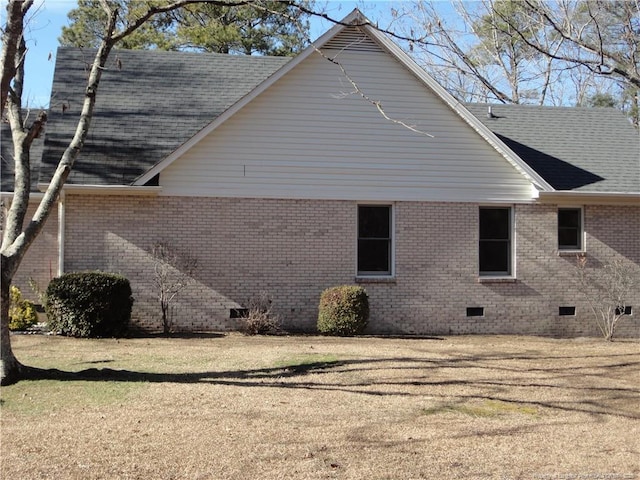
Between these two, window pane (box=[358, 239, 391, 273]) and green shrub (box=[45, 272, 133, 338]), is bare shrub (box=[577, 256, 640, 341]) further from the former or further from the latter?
green shrub (box=[45, 272, 133, 338])

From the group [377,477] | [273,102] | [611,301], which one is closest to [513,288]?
[611,301]

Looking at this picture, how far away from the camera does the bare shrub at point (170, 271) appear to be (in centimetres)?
1519

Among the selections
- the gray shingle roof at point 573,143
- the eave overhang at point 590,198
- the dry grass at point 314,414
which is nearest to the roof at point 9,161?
the dry grass at point 314,414

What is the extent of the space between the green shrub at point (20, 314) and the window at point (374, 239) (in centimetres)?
704

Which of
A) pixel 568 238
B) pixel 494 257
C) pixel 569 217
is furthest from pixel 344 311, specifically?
pixel 569 217

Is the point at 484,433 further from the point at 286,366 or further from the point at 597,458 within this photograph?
the point at 286,366

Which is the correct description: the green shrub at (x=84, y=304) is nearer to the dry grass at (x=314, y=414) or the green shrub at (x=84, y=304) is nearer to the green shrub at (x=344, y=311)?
the dry grass at (x=314, y=414)

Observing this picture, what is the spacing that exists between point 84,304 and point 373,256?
21.2 feet

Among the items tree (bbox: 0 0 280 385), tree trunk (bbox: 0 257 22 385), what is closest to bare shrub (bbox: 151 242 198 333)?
tree (bbox: 0 0 280 385)

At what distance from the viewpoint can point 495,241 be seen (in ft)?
55.8

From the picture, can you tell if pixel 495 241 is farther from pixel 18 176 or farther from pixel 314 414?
pixel 18 176

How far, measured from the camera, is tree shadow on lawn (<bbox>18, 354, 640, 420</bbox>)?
9484mm

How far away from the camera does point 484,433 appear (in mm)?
7875

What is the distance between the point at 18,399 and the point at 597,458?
21.3ft
